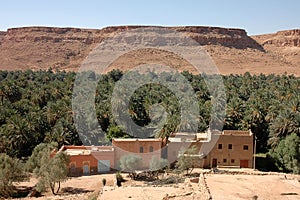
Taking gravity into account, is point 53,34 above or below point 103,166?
above

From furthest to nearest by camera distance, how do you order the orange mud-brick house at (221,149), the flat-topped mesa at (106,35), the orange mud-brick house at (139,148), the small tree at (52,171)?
the flat-topped mesa at (106,35) → the orange mud-brick house at (139,148) → the orange mud-brick house at (221,149) → the small tree at (52,171)

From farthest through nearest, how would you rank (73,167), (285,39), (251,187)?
(285,39), (73,167), (251,187)

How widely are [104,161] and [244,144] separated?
10.3m

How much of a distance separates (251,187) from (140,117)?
72.0ft

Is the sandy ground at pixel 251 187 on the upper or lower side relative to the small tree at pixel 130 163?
Result: upper

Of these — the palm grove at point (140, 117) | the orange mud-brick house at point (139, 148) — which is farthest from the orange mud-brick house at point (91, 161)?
the palm grove at point (140, 117)

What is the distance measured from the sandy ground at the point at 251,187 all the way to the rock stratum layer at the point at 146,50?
6911 centimetres

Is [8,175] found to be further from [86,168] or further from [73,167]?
[86,168]

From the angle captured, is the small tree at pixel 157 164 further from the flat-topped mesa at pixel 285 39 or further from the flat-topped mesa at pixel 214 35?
the flat-topped mesa at pixel 285 39

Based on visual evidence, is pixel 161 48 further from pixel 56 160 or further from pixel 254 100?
pixel 56 160

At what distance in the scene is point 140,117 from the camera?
3884 centimetres

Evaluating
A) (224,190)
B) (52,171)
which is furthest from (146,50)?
(224,190)

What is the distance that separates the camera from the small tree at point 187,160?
28.2 m

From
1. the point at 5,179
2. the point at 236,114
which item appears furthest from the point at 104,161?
the point at 236,114
